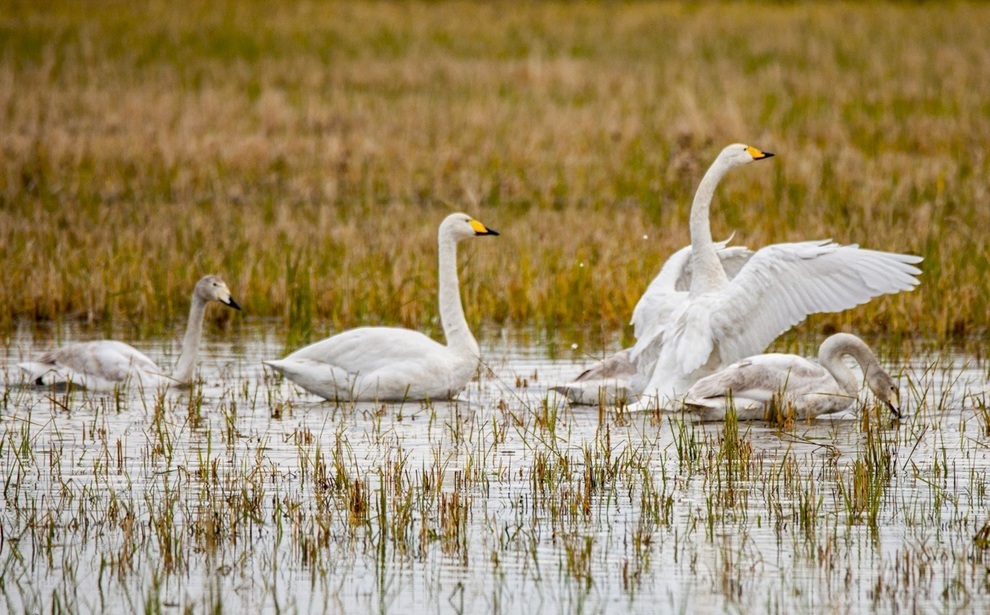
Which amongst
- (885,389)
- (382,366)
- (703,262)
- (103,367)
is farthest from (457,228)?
(885,389)

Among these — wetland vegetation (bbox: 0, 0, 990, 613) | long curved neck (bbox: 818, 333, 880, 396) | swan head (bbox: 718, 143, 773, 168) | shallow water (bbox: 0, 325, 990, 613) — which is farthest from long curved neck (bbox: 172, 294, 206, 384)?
long curved neck (bbox: 818, 333, 880, 396)

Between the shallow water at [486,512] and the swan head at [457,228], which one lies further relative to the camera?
the swan head at [457,228]

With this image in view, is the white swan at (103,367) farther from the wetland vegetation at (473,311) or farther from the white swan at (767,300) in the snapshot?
the white swan at (767,300)

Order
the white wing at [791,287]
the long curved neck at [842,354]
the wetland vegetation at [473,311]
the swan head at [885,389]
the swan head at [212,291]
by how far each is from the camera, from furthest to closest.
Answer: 1. the swan head at [212,291]
2. the white wing at [791,287]
3. the long curved neck at [842,354]
4. the swan head at [885,389]
5. the wetland vegetation at [473,311]

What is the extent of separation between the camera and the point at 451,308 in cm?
865

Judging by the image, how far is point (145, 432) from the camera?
693 centimetres

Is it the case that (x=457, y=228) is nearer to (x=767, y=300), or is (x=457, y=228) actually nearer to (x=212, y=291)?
(x=212, y=291)

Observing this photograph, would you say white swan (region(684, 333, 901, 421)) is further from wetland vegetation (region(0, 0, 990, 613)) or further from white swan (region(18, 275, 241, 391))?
white swan (region(18, 275, 241, 391))

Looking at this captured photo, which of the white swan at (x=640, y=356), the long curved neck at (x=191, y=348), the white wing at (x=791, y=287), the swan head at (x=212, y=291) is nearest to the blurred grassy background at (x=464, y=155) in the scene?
the swan head at (x=212, y=291)

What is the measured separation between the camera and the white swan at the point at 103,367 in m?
8.34

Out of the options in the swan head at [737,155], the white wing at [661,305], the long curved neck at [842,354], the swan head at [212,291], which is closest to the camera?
the long curved neck at [842,354]

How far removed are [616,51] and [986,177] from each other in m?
12.1

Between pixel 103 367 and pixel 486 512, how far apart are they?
3.63 meters

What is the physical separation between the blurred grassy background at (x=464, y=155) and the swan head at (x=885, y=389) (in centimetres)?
237
